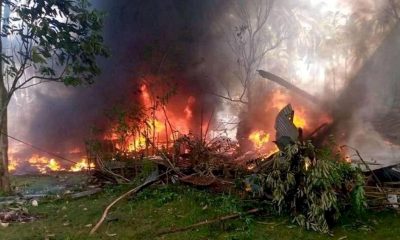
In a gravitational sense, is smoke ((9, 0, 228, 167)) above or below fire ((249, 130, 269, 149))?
above

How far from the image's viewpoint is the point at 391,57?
12.2 meters

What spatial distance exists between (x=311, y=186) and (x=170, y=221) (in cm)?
231

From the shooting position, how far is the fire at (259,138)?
14523mm

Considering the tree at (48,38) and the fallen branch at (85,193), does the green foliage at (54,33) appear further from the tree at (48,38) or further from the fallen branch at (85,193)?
the fallen branch at (85,193)

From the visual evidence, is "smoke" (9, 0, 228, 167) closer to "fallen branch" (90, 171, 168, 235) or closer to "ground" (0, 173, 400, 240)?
"fallen branch" (90, 171, 168, 235)

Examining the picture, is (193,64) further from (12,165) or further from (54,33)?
(12,165)

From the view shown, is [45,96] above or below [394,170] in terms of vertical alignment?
above

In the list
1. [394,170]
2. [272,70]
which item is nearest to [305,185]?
[394,170]

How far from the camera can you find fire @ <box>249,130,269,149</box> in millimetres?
14523

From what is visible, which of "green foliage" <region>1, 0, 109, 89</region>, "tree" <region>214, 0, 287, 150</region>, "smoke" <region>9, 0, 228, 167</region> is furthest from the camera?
"smoke" <region>9, 0, 228, 167</region>

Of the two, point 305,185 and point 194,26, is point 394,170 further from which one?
point 194,26

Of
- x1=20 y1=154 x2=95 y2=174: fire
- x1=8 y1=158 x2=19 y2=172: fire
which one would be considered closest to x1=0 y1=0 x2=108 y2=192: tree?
x1=20 y1=154 x2=95 y2=174: fire

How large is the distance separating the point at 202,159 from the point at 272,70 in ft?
28.6

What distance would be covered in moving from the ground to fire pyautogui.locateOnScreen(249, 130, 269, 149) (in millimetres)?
6842
